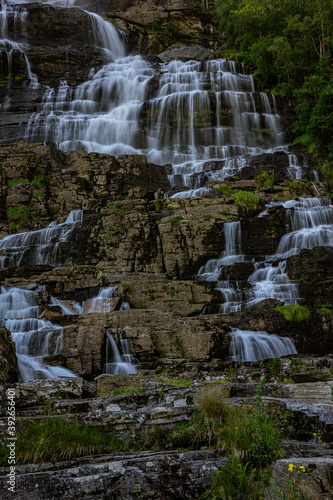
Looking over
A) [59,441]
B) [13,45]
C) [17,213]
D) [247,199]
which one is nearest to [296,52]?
[247,199]

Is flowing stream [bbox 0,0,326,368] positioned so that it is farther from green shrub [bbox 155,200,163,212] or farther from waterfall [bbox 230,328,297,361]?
waterfall [bbox 230,328,297,361]

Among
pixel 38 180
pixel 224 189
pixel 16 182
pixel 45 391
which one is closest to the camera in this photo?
pixel 45 391

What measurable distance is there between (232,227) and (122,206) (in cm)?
702

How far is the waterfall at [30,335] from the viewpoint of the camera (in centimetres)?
982

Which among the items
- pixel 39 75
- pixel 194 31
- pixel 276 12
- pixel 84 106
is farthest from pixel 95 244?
pixel 194 31

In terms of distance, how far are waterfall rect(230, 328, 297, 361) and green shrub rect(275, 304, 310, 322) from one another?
2.35 feet

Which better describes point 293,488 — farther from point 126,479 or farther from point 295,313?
point 295,313

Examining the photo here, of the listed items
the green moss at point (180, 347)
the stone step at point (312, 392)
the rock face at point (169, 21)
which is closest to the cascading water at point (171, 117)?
the rock face at point (169, 21)

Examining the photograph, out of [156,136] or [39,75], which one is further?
[39,75]

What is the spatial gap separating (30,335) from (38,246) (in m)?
9.97

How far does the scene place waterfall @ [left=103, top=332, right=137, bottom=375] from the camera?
11070mm

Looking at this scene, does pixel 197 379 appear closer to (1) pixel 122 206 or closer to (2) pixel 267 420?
(2) pixel 267 420

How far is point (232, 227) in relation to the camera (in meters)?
20.0

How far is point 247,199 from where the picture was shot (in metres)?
21.5
